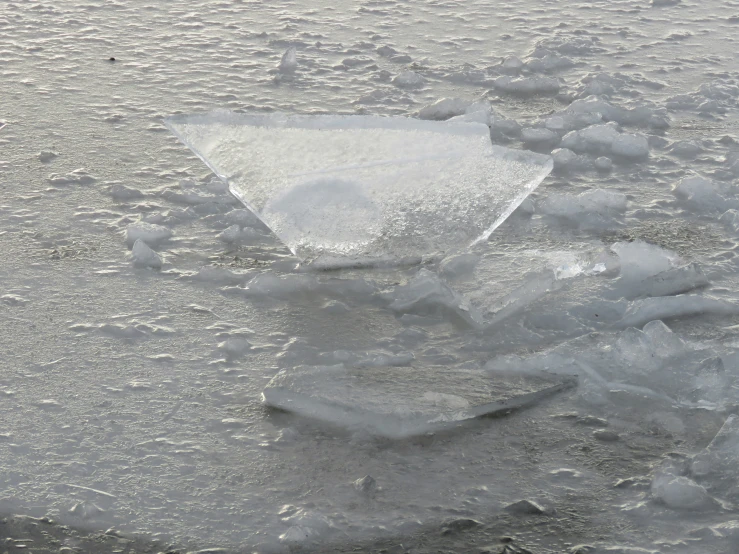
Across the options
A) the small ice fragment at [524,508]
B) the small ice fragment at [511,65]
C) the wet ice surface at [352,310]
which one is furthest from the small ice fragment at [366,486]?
the small ice fragment at [511,65]

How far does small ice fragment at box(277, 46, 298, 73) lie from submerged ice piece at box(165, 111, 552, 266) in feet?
4.71

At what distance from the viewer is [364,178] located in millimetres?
3951

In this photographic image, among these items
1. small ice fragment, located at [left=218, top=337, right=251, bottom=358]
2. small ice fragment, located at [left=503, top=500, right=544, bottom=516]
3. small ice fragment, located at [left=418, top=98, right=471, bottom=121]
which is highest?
small ice fragment, located at [left=418, top=98, right=471, bottom=121]

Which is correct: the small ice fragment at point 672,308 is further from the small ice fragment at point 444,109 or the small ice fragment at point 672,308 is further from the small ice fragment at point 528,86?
the small ice fragment at point 528,86

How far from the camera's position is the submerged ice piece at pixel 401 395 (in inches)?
112

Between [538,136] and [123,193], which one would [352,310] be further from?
[538,136]

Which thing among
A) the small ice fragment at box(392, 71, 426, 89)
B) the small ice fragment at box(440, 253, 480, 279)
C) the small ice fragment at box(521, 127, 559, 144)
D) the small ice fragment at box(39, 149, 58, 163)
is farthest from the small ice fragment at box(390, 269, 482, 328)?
the small ice fragment at box(392, 71, 426, 89)

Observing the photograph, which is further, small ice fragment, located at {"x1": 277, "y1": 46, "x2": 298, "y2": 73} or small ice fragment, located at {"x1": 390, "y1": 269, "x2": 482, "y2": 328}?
small ice fragment, located at {"x1": 277, "y1": 46, "x2": 298, "y2": 73}

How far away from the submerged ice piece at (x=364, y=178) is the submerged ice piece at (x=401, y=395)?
725 mm

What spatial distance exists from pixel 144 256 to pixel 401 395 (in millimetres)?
1298

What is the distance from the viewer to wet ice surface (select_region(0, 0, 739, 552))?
258cm

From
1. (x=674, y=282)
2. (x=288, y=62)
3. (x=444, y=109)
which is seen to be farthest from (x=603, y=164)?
(x=288, y=62)

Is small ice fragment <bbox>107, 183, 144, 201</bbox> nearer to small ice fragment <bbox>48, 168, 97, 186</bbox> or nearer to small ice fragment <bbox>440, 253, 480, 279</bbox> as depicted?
small ice fragment <bbox>48, 168, 97, 186</bbox>

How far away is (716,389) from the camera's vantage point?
9.91 feet
